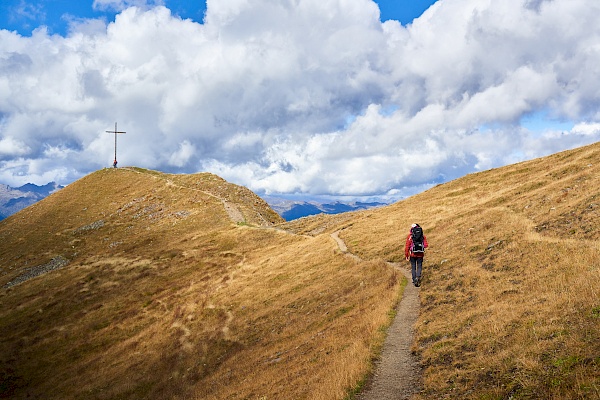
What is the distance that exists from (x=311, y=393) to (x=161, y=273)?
56.4m

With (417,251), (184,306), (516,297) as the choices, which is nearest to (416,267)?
(417,251)

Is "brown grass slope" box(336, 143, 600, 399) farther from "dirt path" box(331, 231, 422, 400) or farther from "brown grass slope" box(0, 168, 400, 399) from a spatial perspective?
"brown grass slope" box(0, 168, 400, 399)

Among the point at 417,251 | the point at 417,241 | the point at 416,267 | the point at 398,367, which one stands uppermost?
the point at 417,241

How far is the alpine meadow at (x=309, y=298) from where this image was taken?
1398 centimetres

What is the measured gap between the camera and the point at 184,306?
50.3 m

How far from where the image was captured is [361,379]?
1489 centimetres

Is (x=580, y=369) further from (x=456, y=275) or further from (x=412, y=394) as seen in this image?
(x=456, y=275)

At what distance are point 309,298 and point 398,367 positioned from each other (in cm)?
2034

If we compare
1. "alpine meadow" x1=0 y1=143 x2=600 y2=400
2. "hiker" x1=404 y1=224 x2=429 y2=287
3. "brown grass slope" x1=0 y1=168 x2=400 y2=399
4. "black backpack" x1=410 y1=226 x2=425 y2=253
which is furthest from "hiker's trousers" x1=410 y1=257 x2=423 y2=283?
"brown grass slope" x1=0 y1=168 x2=400 y2=399

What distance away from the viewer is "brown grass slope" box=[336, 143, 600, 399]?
1091 centimetres

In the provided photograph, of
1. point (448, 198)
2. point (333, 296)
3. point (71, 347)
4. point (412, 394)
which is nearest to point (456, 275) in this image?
point (333, 296)

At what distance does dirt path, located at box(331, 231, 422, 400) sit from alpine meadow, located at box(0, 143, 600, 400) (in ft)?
1.64

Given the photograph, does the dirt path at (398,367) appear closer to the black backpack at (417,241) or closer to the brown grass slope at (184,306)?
the brown grass slope at (184,306)

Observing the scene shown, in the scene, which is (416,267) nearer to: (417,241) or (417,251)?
(417,251)
